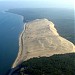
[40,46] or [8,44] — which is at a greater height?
[40,46]

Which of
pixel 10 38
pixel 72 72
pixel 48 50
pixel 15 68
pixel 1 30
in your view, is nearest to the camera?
pixel 72 72

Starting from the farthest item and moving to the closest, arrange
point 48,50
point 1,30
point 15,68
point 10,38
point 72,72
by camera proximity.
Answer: point 1,30 → point 10,38 → point 48,50 → point 15,68 → point 72,72

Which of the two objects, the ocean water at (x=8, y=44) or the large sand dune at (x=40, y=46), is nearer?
the ocean water at (x=8, y=44)

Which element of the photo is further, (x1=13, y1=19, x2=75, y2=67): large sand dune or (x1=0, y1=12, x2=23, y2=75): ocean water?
(x1=13, y1=19, x2=75, y2=67): large sand dune

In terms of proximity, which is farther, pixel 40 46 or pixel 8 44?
pixel 8 44

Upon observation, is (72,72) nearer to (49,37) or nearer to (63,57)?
(63,57)

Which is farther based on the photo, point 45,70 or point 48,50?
point 48,50

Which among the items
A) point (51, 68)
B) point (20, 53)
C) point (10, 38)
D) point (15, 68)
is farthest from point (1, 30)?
point (51, 68)

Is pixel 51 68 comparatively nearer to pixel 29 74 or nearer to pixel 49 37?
pixel 29 74

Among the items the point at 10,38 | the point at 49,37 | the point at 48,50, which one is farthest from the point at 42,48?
the point at 10,38
